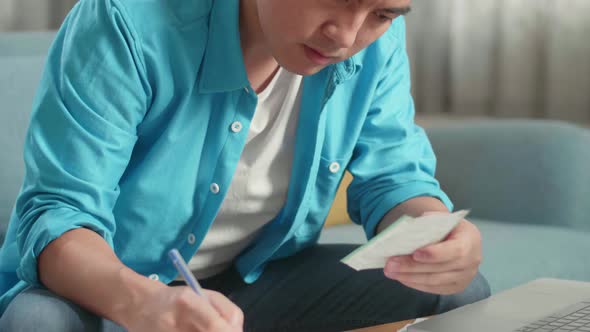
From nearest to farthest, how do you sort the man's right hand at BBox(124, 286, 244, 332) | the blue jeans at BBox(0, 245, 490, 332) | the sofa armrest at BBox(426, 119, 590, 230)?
the man's right hand at BBox(124, 286, 244, 332)
the blue jeans at BBox(0, 245, 490, 332)
the sofa armrest at BBox(426, 119, 590, 230)

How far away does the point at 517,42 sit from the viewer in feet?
8.78

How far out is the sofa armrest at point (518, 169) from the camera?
6.62 feet

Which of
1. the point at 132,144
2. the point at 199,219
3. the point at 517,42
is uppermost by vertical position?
the point at 132,144

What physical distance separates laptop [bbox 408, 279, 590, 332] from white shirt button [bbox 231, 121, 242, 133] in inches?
13.8

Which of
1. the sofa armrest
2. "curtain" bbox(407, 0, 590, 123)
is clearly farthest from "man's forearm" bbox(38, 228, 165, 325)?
"curtain" bbox(407, 0, 590, 123)

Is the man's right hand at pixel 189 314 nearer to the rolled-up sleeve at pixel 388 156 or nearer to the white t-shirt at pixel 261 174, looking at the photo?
the white t-shirt at pixel 261 174

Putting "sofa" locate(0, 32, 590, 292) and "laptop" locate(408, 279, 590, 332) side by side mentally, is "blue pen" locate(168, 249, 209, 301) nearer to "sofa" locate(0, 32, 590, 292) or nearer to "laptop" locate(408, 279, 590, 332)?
"laptop" locate(408, 279, 590, 332)

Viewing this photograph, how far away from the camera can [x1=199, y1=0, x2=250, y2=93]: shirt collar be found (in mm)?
1153

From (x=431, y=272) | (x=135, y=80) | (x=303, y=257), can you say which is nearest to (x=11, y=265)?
(x=135, y=80)

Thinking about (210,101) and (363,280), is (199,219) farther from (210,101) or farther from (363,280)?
(363,280)

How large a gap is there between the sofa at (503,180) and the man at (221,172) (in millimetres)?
445

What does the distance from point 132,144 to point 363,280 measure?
419 millimetres

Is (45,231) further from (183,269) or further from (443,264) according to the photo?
(443,264)

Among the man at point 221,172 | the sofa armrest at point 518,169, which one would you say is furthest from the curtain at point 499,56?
the man at point 221,172
